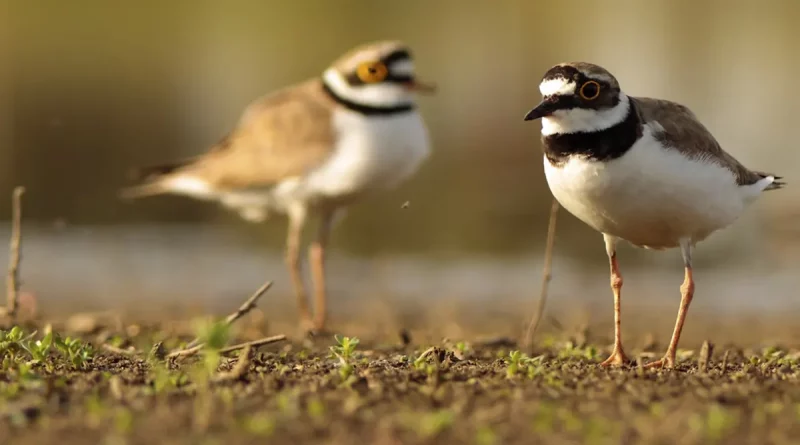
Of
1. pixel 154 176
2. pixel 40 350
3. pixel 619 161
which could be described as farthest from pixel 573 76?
pixel 154 176

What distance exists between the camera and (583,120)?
5.15 meters

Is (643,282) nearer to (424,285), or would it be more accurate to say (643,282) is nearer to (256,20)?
(424,285)

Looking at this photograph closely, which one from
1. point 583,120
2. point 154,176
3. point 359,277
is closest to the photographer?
point 583,120

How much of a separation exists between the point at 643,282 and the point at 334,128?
3508 millimetres

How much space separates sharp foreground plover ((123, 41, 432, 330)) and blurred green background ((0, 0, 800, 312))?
1.57 metres

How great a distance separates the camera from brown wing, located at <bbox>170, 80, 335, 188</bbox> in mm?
8875

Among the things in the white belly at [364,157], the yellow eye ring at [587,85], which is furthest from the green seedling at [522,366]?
the white belly at [364,157]

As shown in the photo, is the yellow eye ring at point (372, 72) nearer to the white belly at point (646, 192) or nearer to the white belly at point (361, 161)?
Result: the white belly at point (361, 161)

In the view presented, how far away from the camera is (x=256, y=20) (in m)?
35.8

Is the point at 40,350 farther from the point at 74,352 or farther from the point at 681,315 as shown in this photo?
the point at 681,315

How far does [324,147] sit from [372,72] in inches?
29.2

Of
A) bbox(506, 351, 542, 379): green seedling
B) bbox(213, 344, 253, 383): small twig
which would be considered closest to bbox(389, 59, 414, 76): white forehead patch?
bbox(506, 351, 542, 379): green seedling

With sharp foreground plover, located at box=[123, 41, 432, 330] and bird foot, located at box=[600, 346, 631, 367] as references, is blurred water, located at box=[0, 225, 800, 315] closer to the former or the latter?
sharp foreground plover, located at box=[123, 41, 432, 330]

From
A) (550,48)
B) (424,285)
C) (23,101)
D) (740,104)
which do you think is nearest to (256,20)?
(550,48)
